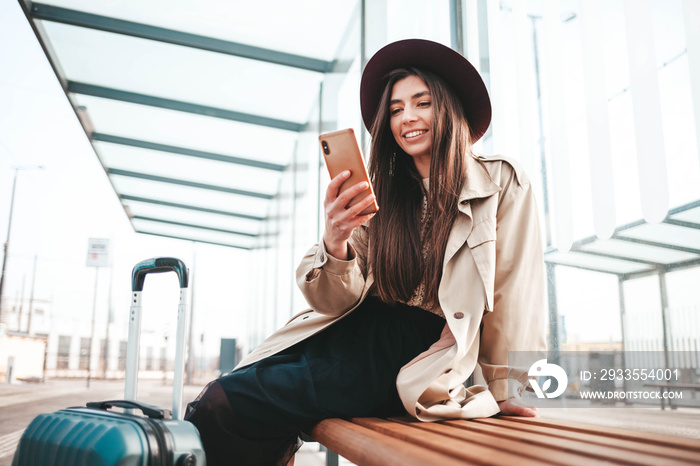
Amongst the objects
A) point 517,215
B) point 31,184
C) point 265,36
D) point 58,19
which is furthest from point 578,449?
point 58,19

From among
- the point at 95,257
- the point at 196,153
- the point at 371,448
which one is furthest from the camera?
the point at 196,153

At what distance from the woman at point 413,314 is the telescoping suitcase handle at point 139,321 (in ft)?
1.07

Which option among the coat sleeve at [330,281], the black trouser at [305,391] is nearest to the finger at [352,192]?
the coat sleeve at [330,281]

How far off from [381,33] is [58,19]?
288 centimetres

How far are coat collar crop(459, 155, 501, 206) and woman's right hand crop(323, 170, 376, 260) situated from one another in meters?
0.31

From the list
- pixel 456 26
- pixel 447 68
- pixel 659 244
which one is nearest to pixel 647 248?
pixel 659 244

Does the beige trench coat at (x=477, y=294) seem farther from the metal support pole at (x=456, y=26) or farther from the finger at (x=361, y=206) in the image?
the metal support pole at (x=456, y=26)

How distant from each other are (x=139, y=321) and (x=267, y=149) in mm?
4586

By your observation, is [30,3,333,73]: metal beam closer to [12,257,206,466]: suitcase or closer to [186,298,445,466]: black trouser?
[186,298,445,466]: black trouser

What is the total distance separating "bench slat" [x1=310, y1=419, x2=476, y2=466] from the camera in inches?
30.6

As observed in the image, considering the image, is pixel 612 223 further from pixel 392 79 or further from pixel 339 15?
pixel 339 15

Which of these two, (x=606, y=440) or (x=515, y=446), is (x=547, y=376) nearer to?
(x=606, y=440)

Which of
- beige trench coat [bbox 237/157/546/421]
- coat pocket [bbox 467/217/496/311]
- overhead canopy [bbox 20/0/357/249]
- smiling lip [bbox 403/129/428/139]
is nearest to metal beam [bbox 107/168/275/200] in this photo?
overhead canopy [bbox 20/0/357/249]

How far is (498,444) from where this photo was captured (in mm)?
857
